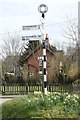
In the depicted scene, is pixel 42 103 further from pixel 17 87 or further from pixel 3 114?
pixel 17 87

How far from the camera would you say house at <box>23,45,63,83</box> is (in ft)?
127

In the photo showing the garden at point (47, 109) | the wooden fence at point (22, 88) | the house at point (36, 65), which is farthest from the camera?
the house at point (36, 65)

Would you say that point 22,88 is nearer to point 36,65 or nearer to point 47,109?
point 47,109

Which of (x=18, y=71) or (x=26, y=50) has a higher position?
(x=26, y=50)

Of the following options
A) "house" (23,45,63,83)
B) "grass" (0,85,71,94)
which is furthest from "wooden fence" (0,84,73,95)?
"house" (23,45,63,83)

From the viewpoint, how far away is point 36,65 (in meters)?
46.8

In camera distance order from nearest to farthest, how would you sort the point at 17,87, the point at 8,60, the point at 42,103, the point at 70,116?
the point at 70,116 < the point at 42,103 < the point at 17,87 < the point at 8,60

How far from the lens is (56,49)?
156ft

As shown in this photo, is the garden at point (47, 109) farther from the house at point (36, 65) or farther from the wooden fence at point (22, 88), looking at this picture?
the house at point (36, 65)

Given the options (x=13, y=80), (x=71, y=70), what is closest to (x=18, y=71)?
(x=13, y=80)

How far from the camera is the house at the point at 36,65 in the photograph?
3879 cm

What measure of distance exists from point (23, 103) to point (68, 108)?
4.25ft

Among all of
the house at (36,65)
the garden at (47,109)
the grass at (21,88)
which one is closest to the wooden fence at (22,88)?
the grass at (21,88)

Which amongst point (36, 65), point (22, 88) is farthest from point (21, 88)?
point (36, 65)
